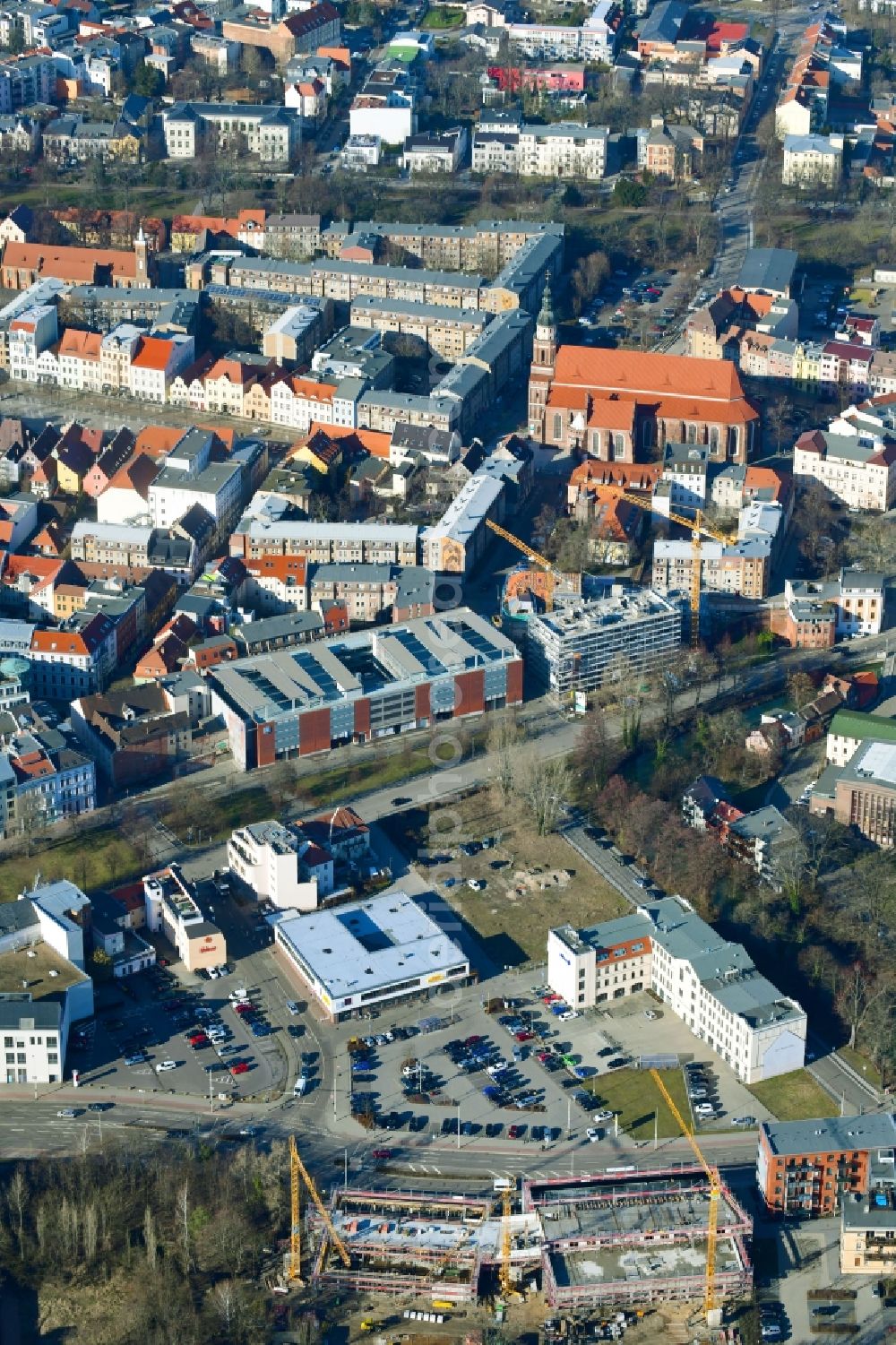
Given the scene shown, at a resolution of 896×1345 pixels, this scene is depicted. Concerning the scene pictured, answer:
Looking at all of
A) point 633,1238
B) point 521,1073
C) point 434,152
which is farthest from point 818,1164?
point 434,152

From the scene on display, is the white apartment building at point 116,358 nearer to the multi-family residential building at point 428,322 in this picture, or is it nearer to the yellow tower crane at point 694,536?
the multi-family residential building at point 428,322

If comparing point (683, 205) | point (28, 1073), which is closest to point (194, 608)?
point (28, 1073)

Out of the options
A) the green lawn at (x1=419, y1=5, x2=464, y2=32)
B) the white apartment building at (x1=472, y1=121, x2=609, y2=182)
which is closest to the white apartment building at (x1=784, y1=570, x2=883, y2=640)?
the white apartment building at (x1=472, y1=121, x2=609, y2=182)

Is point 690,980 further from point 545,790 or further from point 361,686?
point 361,686

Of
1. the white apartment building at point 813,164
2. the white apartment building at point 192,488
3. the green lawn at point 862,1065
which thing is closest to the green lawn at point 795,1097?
the green lawn at point 862,1065

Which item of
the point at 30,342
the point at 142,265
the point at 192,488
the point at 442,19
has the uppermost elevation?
the point at 442,19
